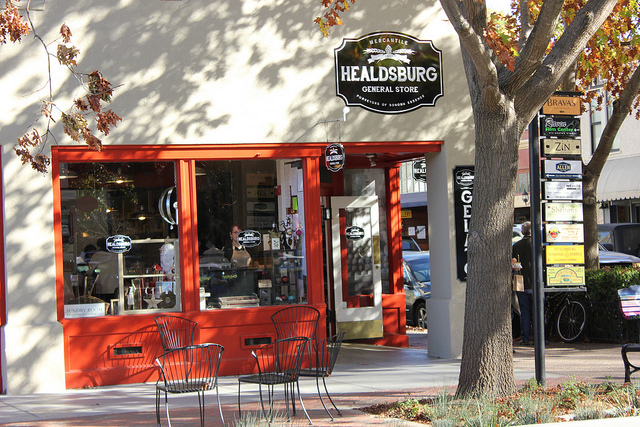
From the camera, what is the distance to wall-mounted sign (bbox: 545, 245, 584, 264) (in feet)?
29.5

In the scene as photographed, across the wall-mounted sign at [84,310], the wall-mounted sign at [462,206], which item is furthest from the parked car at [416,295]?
the wall-mounted sign at [84,310]

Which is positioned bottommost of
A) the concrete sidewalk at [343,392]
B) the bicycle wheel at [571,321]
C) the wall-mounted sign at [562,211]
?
the concrete sidewalk at [343,392]

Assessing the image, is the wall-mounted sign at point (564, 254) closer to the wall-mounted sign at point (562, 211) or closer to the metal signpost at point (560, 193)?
the metal signpost at point (560, 193)

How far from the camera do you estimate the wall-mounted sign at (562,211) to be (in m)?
8.99

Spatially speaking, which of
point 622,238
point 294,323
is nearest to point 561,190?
point 294,323

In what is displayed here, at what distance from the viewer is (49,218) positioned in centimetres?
1042

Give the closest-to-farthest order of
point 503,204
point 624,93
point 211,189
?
point 503,204, point 211,189, point 624,93

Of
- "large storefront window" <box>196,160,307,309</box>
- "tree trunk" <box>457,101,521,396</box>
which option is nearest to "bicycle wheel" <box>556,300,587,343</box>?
"large storefront window" <box>196,160,307,309</box>

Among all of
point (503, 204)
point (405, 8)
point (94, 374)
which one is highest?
point (405, 8)

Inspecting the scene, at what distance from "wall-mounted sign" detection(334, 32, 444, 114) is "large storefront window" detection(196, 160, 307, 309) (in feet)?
4.80

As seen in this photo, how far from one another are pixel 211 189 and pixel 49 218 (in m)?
2.21

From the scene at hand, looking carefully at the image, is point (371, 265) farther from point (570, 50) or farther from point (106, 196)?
point (570, 50)

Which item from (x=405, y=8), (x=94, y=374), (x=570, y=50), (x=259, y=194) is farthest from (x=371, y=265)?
(x=570, y=50)

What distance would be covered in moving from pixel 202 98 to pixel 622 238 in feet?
46.3
